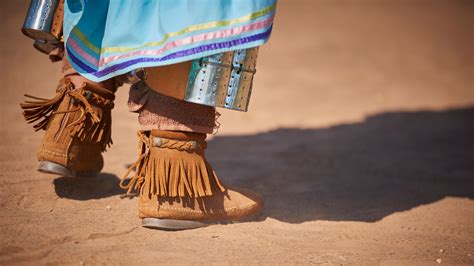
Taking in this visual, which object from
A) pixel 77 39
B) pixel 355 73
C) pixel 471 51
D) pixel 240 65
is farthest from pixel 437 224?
pixel 471 51

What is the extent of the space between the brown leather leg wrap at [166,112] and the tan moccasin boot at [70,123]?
0.21 metres

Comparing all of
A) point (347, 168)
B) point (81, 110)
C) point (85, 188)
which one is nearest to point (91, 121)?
point (81, 110)

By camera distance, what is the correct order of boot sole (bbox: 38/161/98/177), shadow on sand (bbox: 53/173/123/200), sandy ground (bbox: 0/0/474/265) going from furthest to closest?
1. shadow on sand (bbox: 53/173/123/200)
2. boot sole (bbox: 38/161/98/177)
3. sandy ground (bbox: 0/0/474/265)

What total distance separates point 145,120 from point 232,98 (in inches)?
12.7

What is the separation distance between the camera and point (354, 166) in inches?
122

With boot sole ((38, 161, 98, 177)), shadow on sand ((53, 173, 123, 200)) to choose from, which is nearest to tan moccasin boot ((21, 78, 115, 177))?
boot sole ((38, 161, 98, 177))

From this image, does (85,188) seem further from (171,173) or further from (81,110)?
(171,173)

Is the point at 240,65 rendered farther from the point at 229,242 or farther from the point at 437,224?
the point at 437,224

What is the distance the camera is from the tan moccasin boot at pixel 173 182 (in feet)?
6.52

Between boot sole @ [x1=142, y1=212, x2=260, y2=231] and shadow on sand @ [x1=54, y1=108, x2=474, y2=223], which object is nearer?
boot sole @ [x1=142, y1=212, x2=260, y2=231]

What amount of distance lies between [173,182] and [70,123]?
0.48 metres

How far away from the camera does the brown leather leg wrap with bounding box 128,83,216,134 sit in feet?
6.45

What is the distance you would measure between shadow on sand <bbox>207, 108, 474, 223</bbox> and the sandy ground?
0.01 m

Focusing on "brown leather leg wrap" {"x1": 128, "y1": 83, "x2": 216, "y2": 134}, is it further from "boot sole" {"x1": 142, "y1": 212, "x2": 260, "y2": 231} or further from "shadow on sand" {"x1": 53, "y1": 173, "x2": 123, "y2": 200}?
"shadow on sand" {"x1": 53, "y1": 173, "x2": 123, "y2": 200}
